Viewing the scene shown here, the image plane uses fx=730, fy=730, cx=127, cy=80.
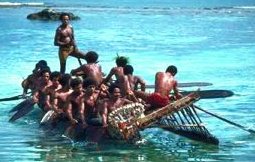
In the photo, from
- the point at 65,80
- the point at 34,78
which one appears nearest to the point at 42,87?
the point at 65,80

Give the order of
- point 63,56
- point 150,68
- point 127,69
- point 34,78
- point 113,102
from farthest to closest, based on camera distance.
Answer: point 150,68
point 63,56
point 34,78
point 127,69
point 113,102

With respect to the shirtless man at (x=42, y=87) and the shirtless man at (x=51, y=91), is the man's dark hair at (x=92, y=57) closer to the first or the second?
the shirtless man at (x=51, y=91)

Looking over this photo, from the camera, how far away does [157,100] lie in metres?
16.3

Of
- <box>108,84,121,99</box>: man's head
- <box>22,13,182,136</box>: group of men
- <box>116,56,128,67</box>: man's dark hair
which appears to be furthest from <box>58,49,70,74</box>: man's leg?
<box>108,84,121,99</box>: man's head

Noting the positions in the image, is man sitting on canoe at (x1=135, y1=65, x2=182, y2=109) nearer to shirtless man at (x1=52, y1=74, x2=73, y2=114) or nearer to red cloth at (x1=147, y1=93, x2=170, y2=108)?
red cloth at (x1=147, y1=93, x2=170, y2=108)

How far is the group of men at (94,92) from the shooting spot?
1638 centimetres

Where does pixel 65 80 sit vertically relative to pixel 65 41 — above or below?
below

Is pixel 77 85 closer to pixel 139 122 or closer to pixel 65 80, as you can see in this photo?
pixel 65 80

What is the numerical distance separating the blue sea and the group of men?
0.72 meters

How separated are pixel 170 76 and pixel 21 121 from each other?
4.88m

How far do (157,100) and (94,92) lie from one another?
1.78 metres

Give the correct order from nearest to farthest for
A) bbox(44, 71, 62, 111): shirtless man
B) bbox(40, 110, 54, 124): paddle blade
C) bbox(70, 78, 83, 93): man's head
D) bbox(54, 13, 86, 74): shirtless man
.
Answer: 1. bbox(70, 78, 83, 93): man's head
2. bbox(40, 110, 54, 124): paddle blade
3. bbox(44, 71, 62, 111): shirtless man
4. bbox(54, 13, 86, 74): shirtless man

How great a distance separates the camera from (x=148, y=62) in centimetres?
3519

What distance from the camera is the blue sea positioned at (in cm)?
1627
